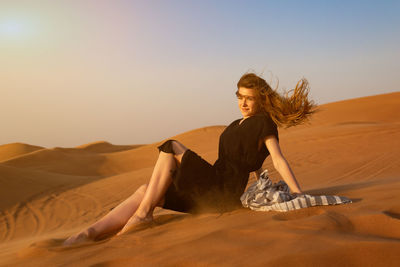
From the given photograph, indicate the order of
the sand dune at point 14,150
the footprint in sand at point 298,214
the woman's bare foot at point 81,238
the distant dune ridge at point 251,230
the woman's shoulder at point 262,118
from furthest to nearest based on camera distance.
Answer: the sand dune at point 14,150 < the woman's shoulder at point 262,118 < the woman's bare foot at point 81,238 < the footprint in sand at point 298,214 < the distant dune ridge at point 251,230

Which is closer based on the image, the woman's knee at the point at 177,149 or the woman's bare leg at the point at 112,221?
the woman's bare leg at the point at 112,221

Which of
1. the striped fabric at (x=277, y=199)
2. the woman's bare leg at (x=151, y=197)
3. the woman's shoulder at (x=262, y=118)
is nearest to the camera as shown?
the striped fabric at (x=277, y=199)

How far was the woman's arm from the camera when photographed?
3.42 m

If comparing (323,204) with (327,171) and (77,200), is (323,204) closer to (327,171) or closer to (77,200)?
(327,171)

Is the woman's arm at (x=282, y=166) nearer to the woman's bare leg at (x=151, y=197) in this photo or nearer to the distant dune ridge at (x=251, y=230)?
the distant dune ridge at (x=251, y=230)

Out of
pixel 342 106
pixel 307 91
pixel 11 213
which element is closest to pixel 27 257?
pixel 307 91

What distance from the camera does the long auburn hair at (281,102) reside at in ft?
12.8

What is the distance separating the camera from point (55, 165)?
2152cm

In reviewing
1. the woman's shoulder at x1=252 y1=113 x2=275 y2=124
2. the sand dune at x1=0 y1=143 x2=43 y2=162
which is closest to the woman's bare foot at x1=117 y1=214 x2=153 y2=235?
the woman's shoulder at x1=252 y1=113 x2=275 y2=124

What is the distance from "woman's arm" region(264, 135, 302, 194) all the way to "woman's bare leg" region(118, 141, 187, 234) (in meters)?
0.88

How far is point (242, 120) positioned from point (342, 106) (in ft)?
103

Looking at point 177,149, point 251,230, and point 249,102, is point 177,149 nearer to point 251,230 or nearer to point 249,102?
point 249,102

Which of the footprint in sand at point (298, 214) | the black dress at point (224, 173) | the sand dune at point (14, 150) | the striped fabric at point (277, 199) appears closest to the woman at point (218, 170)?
the black dress at point (224, 173)

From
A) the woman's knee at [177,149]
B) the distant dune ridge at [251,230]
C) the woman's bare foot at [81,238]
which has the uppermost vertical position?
the woman's knee at [177,149]
